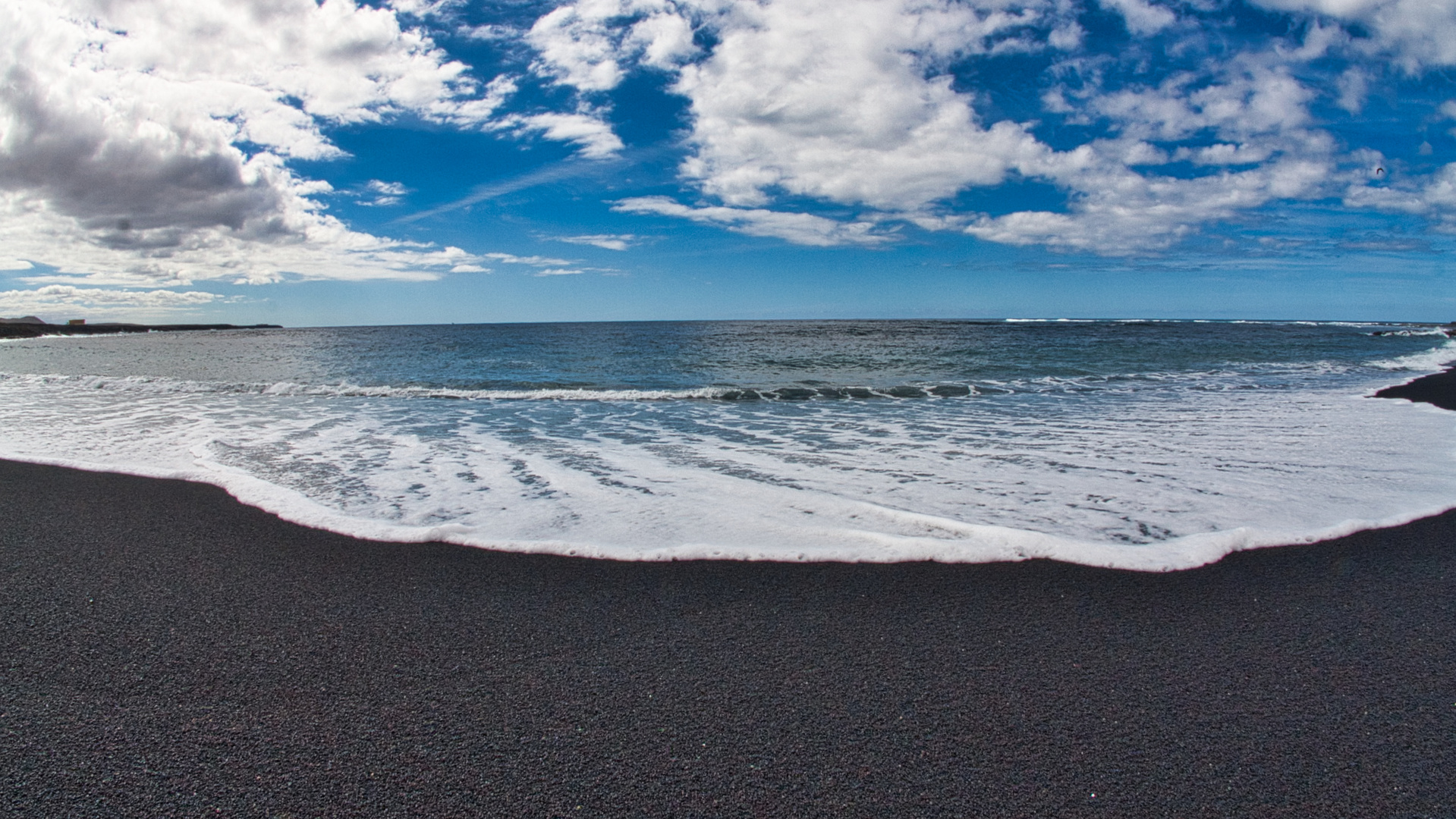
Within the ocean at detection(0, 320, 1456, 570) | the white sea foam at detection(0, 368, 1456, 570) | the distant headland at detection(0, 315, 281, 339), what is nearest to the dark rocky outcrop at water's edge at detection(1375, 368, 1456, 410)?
the ocean at detection(0, 320, 1456, 570)

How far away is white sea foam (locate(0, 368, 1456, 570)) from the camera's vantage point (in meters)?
4.85

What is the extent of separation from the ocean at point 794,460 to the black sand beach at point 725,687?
60 cm

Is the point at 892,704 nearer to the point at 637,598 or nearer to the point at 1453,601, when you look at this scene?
the point at 637,598

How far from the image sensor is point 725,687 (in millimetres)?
2877

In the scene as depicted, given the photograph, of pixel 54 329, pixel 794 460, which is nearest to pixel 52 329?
pixel 54 329

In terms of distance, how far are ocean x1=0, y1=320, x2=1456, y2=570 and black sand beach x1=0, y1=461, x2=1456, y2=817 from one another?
0.60 m

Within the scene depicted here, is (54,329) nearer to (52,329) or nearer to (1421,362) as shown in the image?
(52,329)

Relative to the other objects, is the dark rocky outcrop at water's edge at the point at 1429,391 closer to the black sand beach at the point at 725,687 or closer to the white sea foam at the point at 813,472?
the white sea foam at the point at 813,472

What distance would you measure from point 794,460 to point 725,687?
5080 millimetres

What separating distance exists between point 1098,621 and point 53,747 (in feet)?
14.5

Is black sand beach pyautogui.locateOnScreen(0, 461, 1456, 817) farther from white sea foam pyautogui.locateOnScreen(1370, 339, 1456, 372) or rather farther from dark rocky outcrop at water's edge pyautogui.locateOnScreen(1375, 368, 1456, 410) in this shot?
white sea foam pyautogui.locateOnScreen(1370, 339, 1456, 372)

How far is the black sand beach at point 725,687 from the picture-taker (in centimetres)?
228

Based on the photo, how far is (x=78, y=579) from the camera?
4066 millimetres

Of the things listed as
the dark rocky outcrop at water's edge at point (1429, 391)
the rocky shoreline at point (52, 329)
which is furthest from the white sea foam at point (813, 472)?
the rocky shoreline at point (52, 329)
